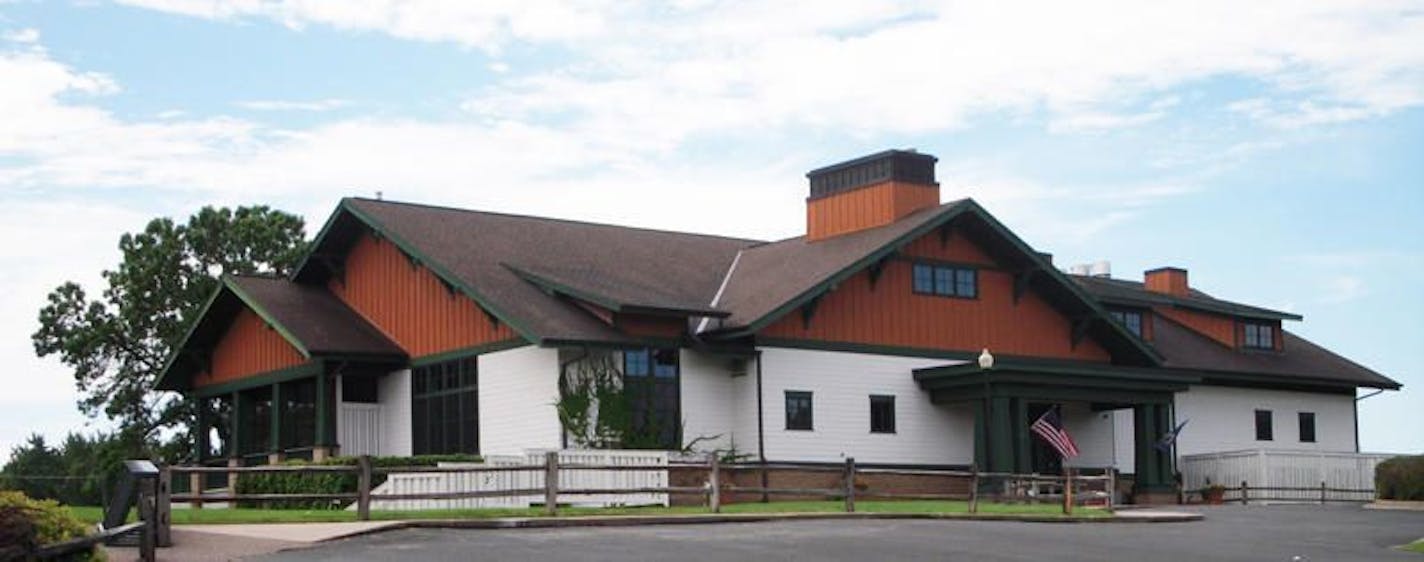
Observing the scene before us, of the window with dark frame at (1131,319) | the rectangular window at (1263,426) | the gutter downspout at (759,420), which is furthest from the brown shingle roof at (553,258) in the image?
the rectangular window at (1263,426)

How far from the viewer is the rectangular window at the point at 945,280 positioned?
138 feet

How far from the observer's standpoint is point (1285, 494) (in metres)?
45.4

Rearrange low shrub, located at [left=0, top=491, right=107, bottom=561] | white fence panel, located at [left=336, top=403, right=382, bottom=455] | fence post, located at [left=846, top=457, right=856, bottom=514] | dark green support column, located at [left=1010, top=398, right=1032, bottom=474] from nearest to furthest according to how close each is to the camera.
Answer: low shrub, located at [left=0, top=491, right=107, bottom=561] < fence post, located at [left=846, top=457, right=856, bottom=514] < dark green support column, located at [left=1010, top=398, right=1032, bottom=474] < white fence panel, located at [left=336, top=403, right=382, bottom=455]

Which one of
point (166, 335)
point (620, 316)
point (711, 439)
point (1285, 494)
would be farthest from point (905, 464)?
point (166, 335)

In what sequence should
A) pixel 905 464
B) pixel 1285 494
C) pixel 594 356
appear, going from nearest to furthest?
pixel 594 356, pixel 905 464, pixel 1285 494

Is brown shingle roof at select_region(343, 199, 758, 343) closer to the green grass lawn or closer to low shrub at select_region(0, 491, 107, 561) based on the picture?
the green grass lawn

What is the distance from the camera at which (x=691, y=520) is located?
28.2m

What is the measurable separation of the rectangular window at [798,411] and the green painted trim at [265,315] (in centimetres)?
1019

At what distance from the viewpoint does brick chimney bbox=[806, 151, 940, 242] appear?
4325cm

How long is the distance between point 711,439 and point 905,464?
516cm

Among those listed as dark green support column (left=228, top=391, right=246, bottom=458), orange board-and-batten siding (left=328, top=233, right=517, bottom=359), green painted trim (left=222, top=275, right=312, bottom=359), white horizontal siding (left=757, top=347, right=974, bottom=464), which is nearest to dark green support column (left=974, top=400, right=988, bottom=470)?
white horizontal siding (left=757, top=347, right=974, bottom=464)

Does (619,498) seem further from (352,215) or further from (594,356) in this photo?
(352,215)

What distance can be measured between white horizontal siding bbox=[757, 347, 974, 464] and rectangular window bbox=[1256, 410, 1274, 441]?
1093 cm

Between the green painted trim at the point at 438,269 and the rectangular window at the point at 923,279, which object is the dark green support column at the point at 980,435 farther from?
the green painted trim at the point at 438,269
